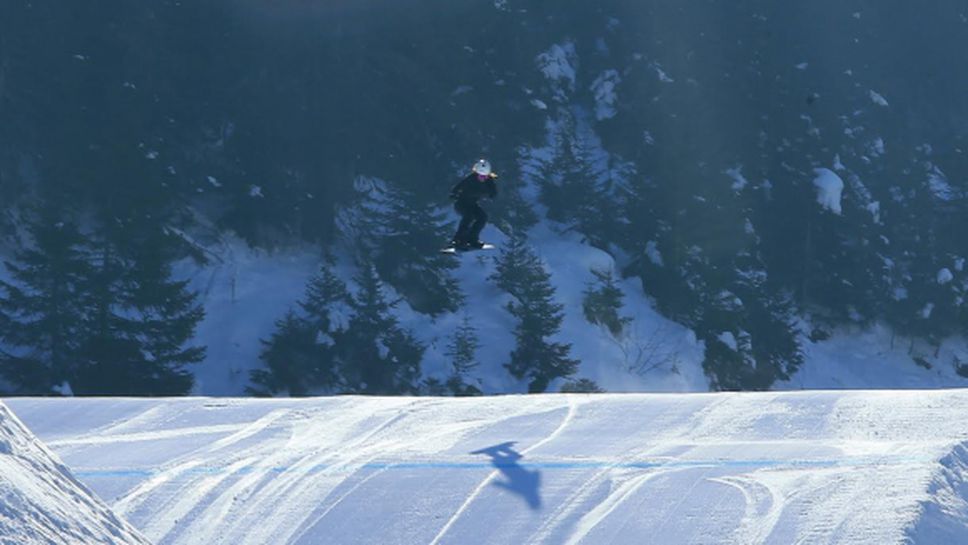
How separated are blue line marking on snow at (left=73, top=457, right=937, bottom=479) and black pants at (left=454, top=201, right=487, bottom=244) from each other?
4.69 metres

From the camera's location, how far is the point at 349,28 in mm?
35188

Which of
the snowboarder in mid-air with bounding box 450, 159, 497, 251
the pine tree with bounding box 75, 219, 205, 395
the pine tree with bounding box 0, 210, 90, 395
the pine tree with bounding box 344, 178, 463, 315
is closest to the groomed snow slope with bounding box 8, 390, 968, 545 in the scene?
the snowboarder in mid-air with bounding box 450, 159, 497, 251

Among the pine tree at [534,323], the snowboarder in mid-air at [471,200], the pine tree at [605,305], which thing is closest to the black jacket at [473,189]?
the snowboarder in mid-air at [471,200]

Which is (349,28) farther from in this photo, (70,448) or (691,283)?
(70,448)

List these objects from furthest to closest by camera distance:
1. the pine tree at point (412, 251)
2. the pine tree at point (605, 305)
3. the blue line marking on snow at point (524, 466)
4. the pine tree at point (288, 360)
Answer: the pine tree at point (605, 305)
the pine tree at point (412, 251)
the pine tree at point (288, 360)
the blue line marking on snow at point (524, 466)

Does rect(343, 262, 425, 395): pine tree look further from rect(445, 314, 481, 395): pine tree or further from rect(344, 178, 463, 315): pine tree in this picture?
rect(344, 178, 463, 315): pine tree

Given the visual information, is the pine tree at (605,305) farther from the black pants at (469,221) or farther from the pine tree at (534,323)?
the black pants at (469,221)

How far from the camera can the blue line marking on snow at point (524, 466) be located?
10.1 m

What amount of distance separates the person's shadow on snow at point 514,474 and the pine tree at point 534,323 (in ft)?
59.4

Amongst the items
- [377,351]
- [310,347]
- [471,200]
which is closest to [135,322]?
[310,347]

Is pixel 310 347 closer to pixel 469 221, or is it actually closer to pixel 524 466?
pixel 469 221

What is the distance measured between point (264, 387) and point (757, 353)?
11.4 meters

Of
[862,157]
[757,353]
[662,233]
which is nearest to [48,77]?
[662,233]

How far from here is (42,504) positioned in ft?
18.7
